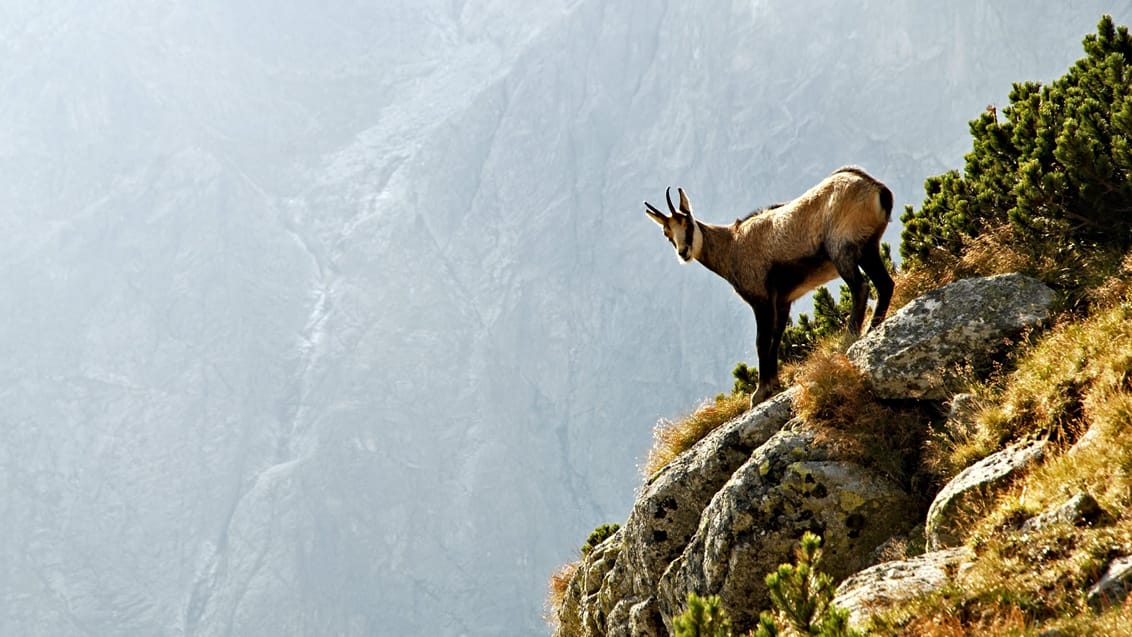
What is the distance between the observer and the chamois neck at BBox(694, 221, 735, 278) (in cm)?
1504

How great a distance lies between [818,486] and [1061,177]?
4.74 m

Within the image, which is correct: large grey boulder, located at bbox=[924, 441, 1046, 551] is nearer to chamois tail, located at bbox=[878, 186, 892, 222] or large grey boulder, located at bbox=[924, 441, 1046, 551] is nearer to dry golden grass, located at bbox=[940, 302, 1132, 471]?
dry golden grass, located at bbox=[940, 302, 1132, 471]

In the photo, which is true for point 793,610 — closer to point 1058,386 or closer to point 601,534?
point 1058,386

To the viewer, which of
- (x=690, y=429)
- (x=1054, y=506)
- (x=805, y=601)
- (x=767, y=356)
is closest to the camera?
(x=805, y=601)

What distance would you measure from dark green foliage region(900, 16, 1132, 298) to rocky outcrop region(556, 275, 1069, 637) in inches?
40.6

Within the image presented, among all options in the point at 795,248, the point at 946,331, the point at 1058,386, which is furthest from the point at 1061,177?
the point at 1058,386

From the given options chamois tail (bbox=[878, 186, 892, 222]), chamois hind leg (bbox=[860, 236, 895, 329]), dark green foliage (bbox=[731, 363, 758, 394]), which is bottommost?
chamois hind leg (bbox=[860, 236, 895, 329])

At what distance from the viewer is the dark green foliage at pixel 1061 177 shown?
11.9 m

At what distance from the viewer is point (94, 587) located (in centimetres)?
16150

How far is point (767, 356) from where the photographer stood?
1409cm

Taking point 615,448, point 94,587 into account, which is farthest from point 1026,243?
point 94,587

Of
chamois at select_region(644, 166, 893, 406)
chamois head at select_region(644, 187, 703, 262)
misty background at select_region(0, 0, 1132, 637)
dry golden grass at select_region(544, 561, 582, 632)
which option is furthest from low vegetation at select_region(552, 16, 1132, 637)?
misty background at select_region(0, 0, 1132, 637)

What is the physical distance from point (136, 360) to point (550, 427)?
7174cm

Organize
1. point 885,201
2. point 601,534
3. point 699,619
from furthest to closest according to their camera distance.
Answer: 1. point 601,534
2. point 885,201
3. point 699,619
